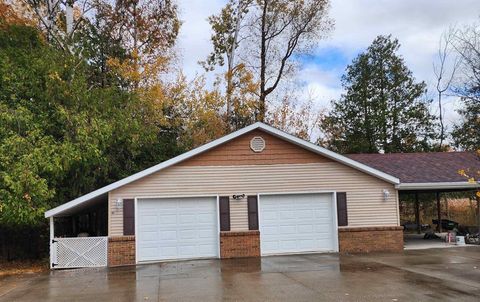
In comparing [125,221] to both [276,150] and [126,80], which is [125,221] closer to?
[276,150]

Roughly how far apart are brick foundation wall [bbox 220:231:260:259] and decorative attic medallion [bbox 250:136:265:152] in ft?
9.07

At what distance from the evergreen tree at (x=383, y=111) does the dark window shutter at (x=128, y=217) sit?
21858mm

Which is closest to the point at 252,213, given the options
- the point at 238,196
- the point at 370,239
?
the point at 238,196

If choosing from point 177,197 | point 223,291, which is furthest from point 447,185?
point 223,291

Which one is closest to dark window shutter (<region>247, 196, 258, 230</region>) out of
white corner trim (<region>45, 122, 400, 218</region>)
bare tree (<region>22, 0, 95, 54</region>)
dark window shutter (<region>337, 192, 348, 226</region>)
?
white corner trim (<region>45, 122, 400, 218</region>)

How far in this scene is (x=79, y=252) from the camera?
14719 mm

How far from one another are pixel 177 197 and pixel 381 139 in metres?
21.9

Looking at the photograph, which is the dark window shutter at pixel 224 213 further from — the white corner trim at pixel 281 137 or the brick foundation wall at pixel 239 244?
the white corner trim at pixel 281 137

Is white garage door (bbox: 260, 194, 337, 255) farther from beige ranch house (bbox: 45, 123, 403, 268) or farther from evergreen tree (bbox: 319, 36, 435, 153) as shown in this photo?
evergreen tree (bbox: 319, 36, 435, 153)

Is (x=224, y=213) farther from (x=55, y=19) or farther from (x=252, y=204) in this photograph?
(x=55, y=19)

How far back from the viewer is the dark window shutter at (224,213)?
616 inches

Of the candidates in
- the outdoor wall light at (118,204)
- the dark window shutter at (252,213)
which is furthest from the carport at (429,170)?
the outdoor wall light at (118,204)

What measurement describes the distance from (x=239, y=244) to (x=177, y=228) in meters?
2.08

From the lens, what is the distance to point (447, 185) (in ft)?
55.8
